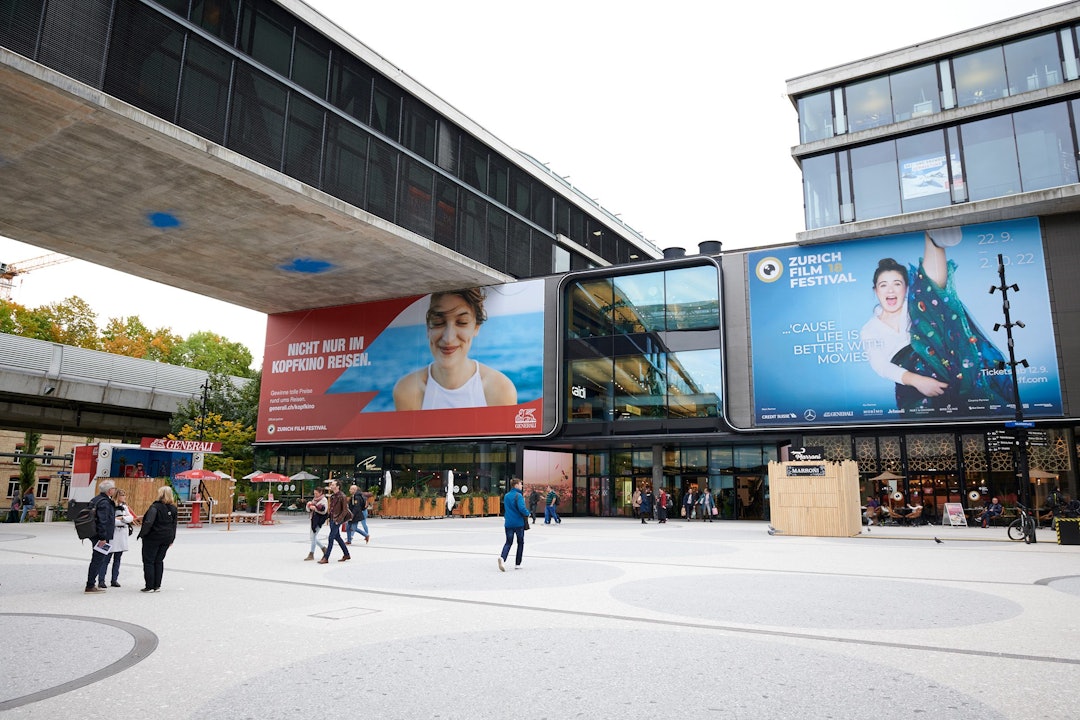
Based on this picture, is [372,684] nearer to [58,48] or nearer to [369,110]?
[58,48]

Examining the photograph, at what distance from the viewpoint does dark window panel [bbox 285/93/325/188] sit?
95.9 ft

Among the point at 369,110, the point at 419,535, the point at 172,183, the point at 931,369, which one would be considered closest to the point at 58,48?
the point at 172,183

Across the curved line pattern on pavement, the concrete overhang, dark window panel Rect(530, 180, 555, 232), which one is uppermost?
dark window panel Rect(530, 180, 555, 232)

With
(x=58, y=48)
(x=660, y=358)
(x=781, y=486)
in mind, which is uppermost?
(x=58, y=48)

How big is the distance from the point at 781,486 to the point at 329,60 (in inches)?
1038

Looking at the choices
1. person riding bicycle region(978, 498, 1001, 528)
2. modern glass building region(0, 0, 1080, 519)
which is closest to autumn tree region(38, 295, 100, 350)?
modern glass building region(0, 0, 1080, 519)

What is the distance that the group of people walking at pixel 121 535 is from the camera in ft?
32.5

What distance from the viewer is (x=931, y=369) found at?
2962 cm

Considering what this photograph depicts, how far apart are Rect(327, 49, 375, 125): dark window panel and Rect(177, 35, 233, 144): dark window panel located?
5541 millimetres

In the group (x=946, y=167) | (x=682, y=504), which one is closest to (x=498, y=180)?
(x=682, y=504)

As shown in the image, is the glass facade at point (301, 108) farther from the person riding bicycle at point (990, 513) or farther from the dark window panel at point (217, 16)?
the person riding bicycle at point (990, 513)

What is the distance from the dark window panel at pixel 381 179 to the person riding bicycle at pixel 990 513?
92.0ft

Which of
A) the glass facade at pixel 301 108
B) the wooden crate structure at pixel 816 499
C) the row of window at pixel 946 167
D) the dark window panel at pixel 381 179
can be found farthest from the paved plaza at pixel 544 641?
the dark window panel at pixel 381 179

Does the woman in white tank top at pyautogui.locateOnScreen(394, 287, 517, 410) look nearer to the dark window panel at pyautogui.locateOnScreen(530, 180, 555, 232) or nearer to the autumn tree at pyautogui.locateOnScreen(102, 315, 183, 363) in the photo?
the dark window panel at pyautogui.locateOnScreen(530, 180, 555, 232)
